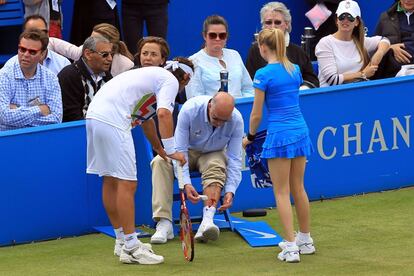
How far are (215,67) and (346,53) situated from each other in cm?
163

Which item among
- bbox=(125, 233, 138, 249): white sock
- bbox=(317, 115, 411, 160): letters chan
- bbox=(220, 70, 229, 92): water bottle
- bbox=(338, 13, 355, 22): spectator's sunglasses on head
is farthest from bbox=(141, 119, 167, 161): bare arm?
bbox=(338, 13, 355, 22): spectator's sunglasses on head

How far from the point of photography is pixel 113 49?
12094mm

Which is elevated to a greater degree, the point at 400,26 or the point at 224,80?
the point at 400,26

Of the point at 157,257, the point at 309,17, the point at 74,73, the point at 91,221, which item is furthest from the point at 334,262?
the point at 309,17

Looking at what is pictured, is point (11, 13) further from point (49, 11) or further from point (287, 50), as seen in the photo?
point (287, 50)

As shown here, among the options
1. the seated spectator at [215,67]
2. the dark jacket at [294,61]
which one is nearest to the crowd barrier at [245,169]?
the seated spectator at [215,67]

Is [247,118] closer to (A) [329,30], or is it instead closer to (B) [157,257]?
(B) [157,257]

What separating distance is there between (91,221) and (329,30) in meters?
4.88

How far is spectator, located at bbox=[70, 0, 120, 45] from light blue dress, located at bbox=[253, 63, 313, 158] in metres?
4.19

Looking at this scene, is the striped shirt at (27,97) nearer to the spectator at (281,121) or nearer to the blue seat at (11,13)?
the spectator at (281,121)

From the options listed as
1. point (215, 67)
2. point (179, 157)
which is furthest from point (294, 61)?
point (179, 157)

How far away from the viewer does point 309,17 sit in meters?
14.8

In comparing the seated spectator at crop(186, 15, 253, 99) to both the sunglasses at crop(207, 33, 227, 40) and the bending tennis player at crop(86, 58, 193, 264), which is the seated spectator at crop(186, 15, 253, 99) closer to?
the sunglasses at crop(207, 33, 227, 40)

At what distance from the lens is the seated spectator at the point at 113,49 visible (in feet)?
39.5
